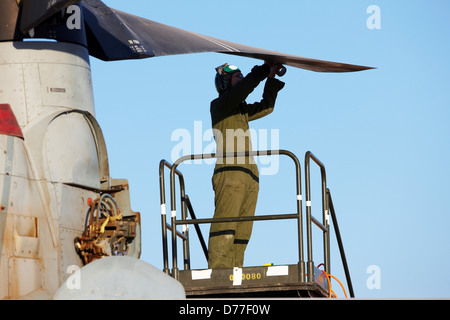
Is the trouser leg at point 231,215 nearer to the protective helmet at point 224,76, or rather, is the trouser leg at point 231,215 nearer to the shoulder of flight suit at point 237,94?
the shoulder of flight suit at point 237,94

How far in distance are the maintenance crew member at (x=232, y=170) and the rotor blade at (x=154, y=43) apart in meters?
0.35

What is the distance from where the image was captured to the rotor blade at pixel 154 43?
1086 centimetres

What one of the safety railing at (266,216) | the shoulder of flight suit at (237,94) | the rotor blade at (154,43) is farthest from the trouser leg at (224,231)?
the rotor blade at (154,43)

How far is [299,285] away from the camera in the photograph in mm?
9359

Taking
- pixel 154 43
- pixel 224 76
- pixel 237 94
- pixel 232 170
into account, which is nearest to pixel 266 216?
pixel 232 170

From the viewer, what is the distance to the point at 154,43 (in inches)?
433

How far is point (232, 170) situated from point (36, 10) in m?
3.03

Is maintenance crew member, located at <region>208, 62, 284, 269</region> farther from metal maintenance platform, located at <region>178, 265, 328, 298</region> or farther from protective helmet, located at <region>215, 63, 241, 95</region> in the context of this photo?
metal maintenance platform, located at <region>178, 265, 328, 298</region>

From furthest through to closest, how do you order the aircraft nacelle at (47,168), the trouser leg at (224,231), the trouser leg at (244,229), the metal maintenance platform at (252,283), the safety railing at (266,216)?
the trouser leg at (244,229) → the trouser leg at (224,231) → the safety railing at (266,216) → the metal maintenance platform at (252,283) → the aircraft nacelle at (47,168)

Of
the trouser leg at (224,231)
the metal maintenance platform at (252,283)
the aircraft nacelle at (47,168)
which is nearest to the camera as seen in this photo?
the aircraft nacelle at (47,168)

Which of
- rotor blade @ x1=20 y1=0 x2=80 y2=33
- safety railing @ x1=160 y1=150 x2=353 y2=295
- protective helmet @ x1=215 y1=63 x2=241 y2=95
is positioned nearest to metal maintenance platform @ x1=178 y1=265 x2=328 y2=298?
safety railing @ x1=160 y1=150 x2=353 y2=295
